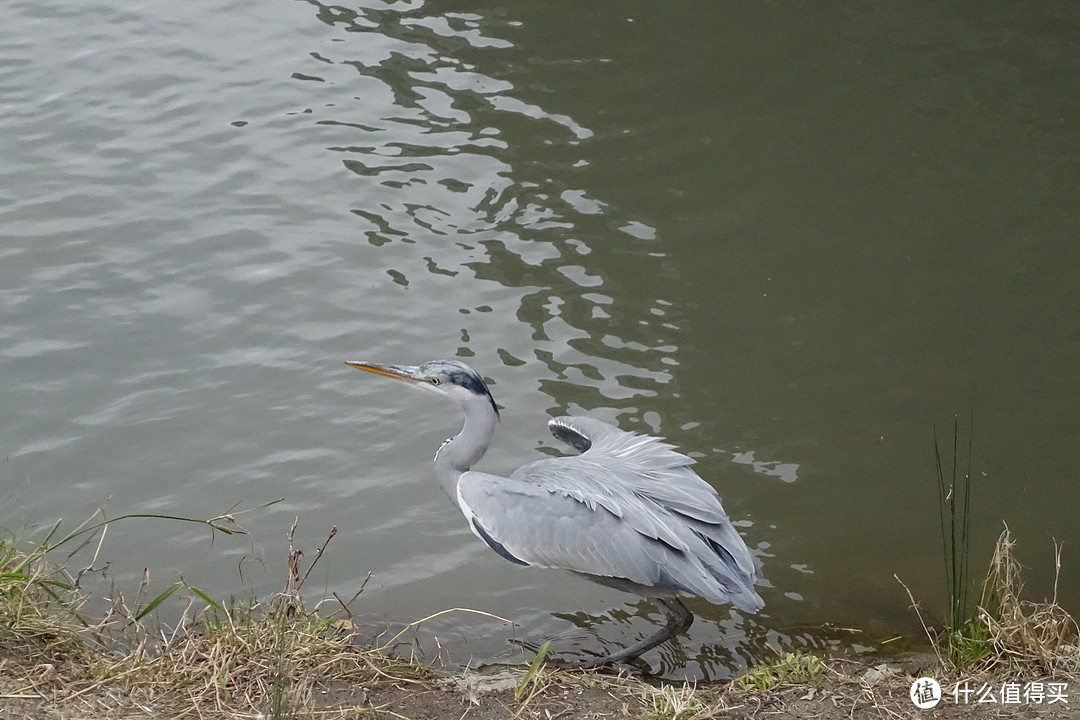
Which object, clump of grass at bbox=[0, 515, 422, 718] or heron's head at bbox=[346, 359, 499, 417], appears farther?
heron's head at bbox=[346, 359, 499, 417]

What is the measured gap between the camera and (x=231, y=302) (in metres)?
6.82

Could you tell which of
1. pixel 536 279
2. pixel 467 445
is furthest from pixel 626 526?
pixel 536 279

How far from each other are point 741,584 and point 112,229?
486 cm

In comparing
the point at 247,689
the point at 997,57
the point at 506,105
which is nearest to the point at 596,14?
the point at 506,105

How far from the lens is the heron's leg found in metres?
4.86

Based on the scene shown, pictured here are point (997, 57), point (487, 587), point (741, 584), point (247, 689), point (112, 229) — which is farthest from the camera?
point (997, 57)

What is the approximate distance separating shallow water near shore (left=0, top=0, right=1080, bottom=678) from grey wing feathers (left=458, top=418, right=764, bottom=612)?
0.66m

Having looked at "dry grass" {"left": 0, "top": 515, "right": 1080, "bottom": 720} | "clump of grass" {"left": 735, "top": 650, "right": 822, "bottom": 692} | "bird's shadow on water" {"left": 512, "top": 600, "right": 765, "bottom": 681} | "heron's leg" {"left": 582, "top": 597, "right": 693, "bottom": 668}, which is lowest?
"bird's shadow on water" {"left": 512, "top": 600, "right": 765, "bottom": 681}

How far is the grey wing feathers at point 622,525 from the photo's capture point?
176 inches

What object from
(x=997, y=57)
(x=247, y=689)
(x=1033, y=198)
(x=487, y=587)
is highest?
(x=997, y=57)

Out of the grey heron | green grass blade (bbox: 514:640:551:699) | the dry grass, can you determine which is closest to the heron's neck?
the grey heron

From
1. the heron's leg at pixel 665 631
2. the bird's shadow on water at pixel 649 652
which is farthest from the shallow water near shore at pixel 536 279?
the heron's leg at pixel 665 631

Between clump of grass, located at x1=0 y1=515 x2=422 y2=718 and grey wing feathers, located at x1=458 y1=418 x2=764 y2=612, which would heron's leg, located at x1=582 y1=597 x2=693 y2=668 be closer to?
grey wing feathers, located at x1=458 y1=418 x2=764 y2=612

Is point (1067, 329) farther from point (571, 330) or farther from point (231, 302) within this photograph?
point (231, 302)
